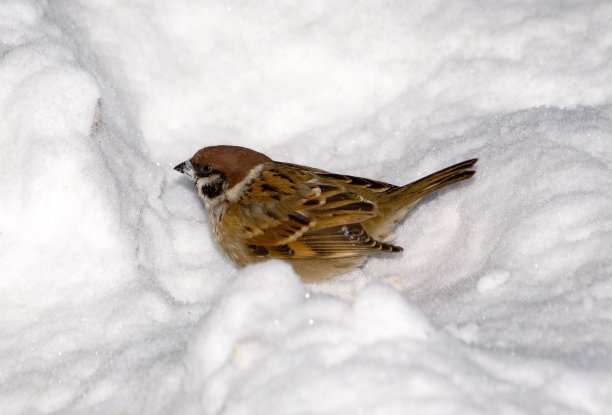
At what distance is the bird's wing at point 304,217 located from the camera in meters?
3.46

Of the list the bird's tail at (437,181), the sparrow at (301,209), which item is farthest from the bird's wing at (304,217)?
the bird's tail at (437,181)

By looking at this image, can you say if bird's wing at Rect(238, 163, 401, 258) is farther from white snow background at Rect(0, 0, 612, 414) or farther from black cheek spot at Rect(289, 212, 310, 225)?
white snow background at Rect(0, 0, 612, 414)

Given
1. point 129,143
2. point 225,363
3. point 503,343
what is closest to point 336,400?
point 225,363

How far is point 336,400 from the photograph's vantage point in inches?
82.7

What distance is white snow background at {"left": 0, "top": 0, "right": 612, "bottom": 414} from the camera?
7.45ft

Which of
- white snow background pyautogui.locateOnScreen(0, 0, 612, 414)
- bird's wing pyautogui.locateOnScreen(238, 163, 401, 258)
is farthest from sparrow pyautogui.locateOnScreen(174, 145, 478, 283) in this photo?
white snow background pyautogui.locateOnScreen(0, 0, 612, 414)

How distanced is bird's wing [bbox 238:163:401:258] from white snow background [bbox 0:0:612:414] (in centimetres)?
22

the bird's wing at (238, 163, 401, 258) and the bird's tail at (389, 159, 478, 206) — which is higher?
the bird's tail at (389, 159, 478, 206)

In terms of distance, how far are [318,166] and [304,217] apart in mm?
683

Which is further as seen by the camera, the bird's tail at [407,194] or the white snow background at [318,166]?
the bird's tail at [407,194]

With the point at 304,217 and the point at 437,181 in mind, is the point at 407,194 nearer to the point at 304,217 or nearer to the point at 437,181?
the point at 437,181

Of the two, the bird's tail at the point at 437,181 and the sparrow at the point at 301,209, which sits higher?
the bird's tail at the point at 437,181

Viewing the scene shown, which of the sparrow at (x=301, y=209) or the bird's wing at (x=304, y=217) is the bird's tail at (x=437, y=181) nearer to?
the sparrow at (x=301, y=209)

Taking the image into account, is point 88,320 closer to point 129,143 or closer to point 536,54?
point 129,143
